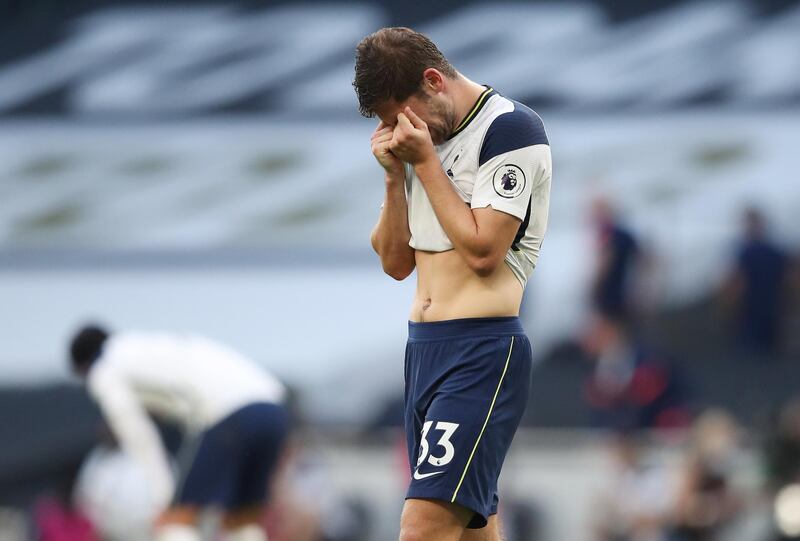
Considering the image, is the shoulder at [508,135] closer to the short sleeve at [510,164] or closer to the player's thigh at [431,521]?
the short sleeve at [510,164]

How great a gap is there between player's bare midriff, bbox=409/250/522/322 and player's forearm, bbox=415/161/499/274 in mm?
81

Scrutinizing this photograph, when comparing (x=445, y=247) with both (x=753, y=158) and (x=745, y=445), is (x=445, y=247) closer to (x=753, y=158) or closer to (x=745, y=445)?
(x=745, y=445)

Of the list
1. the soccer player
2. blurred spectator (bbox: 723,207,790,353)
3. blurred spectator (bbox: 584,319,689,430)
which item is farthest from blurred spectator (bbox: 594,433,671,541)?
the soccer player

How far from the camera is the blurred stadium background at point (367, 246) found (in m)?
12.4

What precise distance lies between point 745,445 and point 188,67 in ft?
33.1

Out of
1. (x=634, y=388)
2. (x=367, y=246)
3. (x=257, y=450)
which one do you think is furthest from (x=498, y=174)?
(x=367, y=246)

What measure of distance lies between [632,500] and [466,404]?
7569 millimetres

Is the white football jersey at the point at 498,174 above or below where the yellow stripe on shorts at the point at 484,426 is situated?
above

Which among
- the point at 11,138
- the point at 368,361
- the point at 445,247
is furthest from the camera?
the point at 11,138

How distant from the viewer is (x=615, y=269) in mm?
13758

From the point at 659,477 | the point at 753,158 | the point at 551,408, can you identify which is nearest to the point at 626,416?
the point at 659,477

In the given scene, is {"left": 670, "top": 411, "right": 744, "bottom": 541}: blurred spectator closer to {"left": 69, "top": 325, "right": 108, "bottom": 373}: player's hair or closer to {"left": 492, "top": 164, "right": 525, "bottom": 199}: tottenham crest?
{"left": 69, "top": 325, "right": 108, "bottom": 373}: player's hair

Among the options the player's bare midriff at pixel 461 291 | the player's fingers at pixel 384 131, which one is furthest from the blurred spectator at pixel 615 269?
the player's fingers at pixel 384 131

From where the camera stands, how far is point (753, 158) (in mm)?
16578
